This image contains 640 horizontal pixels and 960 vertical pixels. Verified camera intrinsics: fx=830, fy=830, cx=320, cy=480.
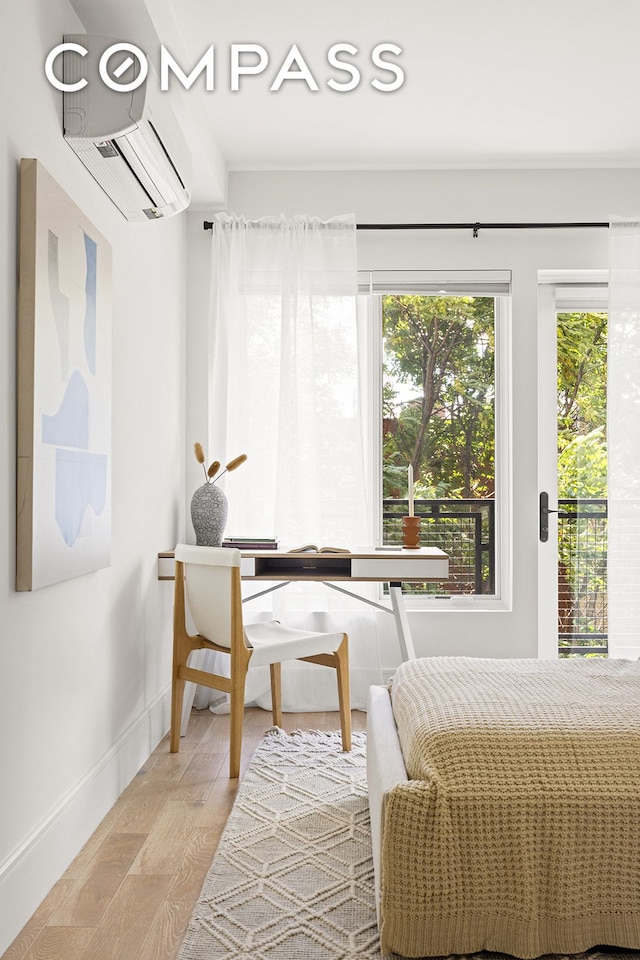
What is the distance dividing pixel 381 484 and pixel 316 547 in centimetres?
76

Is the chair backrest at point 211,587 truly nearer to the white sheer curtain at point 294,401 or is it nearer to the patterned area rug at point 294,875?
the patterned area rug at point 294,875

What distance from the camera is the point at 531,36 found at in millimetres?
2926

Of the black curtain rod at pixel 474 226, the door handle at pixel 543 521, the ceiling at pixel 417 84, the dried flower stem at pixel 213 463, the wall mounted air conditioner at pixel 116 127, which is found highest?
the ceiling at pixel 417 84

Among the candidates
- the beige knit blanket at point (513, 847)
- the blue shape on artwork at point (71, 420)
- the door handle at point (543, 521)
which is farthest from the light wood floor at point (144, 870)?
the door handle at point (543, 521)

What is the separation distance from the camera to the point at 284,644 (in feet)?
10.1

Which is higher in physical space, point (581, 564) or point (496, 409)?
point (496, 409)

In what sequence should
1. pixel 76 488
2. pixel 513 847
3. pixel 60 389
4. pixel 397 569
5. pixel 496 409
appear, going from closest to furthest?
pixel 513 847 → pixel 60 389 → pixel 76 488 → pixel 397 569 → pixel 496 409

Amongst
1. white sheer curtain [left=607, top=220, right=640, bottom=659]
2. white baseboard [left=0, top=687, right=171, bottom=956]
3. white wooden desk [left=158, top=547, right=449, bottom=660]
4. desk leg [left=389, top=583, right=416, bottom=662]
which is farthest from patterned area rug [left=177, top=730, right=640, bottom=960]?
white sheer curtain [left=607, top=220, right=640, bottom=659]

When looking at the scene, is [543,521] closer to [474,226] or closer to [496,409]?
[496,409]

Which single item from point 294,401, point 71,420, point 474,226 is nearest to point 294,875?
point 71,420

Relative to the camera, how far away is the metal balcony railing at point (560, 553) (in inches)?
166

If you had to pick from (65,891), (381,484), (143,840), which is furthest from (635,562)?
(65,891)

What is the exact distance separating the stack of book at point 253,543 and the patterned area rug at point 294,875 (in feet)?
3.01

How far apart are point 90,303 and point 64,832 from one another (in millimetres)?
1459
